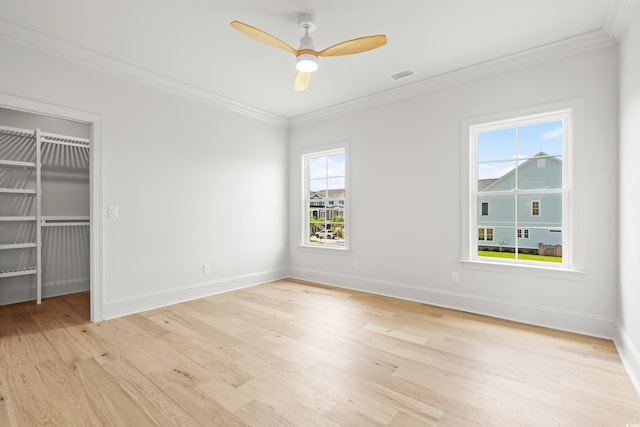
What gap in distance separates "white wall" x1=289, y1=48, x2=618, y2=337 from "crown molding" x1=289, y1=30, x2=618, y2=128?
0.07 meters

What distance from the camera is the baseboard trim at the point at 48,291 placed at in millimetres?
3980

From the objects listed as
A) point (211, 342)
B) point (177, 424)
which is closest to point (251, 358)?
point (211, 342)

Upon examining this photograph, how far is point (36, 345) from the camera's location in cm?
271

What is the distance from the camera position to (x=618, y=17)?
254 cm

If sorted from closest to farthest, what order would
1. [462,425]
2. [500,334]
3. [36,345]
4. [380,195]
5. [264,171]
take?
[462,425], [36,345], [500,334], [380,195], [264,171]

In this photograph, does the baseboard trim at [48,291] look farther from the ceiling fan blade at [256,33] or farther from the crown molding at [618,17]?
the crown molding at [618,17]

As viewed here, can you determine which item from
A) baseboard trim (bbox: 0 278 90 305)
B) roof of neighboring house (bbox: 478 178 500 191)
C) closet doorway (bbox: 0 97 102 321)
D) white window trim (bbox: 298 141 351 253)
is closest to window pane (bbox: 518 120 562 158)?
roof of neighboring house (bbox: 478 178 500 191)

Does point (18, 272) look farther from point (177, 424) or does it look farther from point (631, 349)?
point (631, 349)

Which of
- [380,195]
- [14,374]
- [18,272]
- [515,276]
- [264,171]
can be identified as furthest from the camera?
[264,171]

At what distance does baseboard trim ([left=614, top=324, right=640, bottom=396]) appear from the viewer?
6.89 feet

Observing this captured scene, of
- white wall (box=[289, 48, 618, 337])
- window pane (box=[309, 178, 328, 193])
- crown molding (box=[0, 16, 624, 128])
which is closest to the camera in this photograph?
crown molding (box=[0, 16, 624, 128])

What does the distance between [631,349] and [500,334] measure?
897 mm

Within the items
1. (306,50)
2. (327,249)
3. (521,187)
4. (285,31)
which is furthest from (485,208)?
(285,31)

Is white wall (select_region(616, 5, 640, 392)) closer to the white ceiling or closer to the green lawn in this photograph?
the white ceiling
